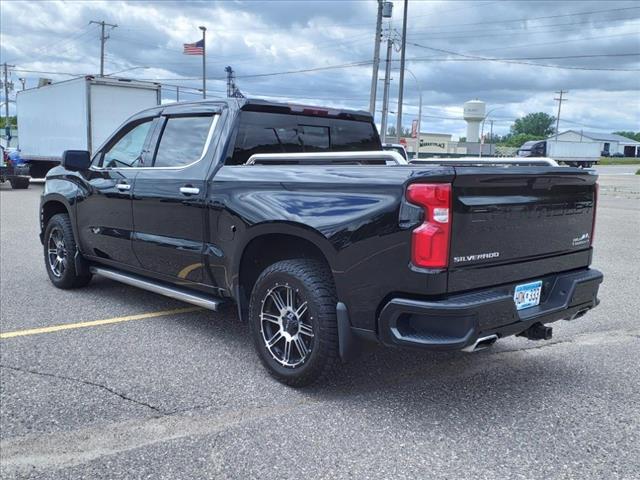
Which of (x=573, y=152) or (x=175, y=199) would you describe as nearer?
(x=175, y=199)

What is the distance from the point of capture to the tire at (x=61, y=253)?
6193 mm

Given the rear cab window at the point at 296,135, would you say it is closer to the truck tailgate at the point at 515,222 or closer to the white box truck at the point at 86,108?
the truck tailgate at the point at 515,222

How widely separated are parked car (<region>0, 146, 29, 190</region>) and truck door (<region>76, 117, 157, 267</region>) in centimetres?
1843

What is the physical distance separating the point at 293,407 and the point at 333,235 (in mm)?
1062

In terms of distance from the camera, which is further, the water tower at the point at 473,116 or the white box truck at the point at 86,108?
the water tower at the point at 473,116

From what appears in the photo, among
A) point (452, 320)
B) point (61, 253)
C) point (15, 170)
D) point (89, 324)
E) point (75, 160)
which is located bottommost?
point (89, 324)

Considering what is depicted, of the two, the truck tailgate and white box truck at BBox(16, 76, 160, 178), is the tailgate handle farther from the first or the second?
white box truck at BBox(16, 76, 160, 178)

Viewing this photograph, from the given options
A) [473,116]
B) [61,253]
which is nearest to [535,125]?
[473,116]

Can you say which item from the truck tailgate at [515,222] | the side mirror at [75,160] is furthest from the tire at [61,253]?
the truck tailgate at [515,222]

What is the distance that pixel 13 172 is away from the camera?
2236 centimetres

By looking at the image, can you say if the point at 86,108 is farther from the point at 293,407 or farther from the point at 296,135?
the point at 293,407

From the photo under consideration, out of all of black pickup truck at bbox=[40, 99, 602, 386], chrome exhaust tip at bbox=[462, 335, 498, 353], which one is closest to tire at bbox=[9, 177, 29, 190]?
black pickup truck at bbox=[40, 99, 602, 386]

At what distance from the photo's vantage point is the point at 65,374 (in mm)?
4047

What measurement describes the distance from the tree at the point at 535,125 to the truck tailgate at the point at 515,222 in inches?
5899
